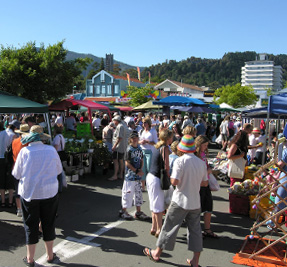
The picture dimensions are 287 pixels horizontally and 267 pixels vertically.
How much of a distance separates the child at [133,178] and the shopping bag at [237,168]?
1.97m

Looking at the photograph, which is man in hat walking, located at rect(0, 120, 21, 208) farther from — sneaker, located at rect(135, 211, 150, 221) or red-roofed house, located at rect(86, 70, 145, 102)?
red-roofed house, located at rect(86, 70, 145, 102)

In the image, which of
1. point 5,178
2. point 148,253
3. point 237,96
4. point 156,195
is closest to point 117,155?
point 5,178

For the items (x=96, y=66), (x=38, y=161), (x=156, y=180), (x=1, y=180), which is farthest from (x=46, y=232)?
(x=96, y=66)

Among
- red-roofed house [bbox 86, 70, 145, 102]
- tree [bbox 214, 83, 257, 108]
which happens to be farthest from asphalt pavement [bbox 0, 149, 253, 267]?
tree [bbox 214, 83, 257, 108]

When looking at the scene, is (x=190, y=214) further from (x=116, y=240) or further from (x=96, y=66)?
(x=96, y=66)

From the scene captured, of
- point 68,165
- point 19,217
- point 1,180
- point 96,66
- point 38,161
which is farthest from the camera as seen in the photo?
point 96,66

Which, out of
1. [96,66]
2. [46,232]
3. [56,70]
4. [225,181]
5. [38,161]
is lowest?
[225,181]

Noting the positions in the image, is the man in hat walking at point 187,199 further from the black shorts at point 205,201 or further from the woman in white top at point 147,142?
the woman in white top at point 147,142

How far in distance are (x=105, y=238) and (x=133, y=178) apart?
1.15 m

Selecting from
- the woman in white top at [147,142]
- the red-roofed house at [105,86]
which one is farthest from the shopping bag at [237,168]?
the red-roofed house at [105,86]

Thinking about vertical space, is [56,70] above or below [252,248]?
above

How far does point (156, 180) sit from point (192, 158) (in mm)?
1060

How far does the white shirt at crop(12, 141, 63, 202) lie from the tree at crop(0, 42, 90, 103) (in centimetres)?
1101

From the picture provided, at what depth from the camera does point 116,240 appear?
4.70 metres
